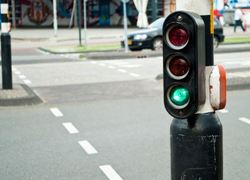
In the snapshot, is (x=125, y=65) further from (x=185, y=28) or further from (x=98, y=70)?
(x=185, y=28)

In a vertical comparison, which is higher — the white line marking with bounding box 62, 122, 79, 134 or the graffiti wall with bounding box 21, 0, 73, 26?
the graffiti wall with bounding box 21, 0, 73, 26

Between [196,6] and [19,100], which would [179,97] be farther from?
[19,100]

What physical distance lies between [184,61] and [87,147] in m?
4.15

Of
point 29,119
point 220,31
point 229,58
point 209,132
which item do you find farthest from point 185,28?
point 220,31

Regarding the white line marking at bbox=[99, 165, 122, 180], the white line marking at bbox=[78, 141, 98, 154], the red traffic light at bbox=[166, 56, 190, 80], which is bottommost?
the white line marking at bbox=[99, 165, 122, 180]

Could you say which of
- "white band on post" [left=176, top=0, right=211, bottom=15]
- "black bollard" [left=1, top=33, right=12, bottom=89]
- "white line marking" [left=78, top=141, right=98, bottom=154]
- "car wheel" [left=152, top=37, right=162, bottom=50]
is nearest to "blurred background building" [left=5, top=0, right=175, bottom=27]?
"car wheel" [left=152, top=37, right=162, bottom=50]

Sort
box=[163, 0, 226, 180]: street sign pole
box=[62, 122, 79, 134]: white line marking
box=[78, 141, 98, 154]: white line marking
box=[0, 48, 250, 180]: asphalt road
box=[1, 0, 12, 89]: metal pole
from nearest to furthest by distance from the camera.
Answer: box=[163, 0, 226, 180]: street sign pole, box=[0, 48, 250, 180]: asphalt road, box=[78, 141, 98, 154]: white line marking, box=[62, 122, 79, 134]: white line marking, box=[1, 0, 12, 89]: metal pole

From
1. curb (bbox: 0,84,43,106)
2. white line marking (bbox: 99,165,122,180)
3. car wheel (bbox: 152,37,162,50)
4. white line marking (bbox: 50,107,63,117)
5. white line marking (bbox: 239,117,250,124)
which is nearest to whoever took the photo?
white line marking (bbox: 99,165,122,180)

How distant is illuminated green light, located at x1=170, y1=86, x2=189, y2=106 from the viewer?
346cm

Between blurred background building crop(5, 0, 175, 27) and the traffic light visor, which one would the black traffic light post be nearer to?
the traffic light visor

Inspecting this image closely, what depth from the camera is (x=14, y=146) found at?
7.54 meters

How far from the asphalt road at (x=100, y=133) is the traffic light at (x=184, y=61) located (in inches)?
103

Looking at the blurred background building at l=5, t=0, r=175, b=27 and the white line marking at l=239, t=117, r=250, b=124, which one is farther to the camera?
the blurred background building at l=5, t=0, r=175, b=27

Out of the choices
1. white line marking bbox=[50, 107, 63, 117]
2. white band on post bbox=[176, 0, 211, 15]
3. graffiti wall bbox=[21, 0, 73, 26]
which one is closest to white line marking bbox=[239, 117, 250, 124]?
white line marking bbox=[50, 107, 63, 117]
